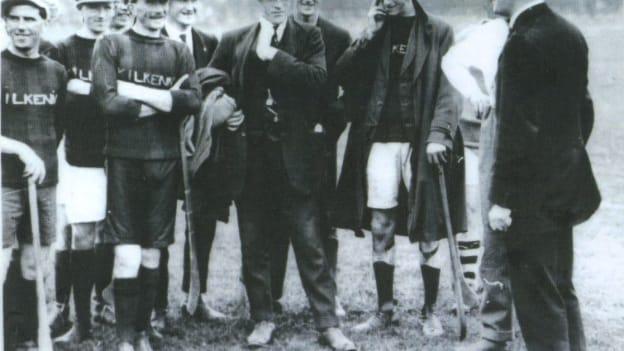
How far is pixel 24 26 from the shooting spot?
410 cm

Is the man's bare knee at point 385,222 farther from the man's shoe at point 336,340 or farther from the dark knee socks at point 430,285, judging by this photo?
the man's shoe at point 336,340

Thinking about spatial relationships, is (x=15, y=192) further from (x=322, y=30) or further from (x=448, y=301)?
(x=448, y=301)

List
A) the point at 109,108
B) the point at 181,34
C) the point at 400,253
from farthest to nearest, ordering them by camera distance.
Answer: the point at 400,253 → the point at 181,34 → the point at 109,108

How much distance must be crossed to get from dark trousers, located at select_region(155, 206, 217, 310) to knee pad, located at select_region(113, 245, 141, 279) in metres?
0.54

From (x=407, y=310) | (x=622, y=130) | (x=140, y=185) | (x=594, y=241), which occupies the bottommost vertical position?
(x=407, y=310)

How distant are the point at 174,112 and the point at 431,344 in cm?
187

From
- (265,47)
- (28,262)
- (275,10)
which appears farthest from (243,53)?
(28,262)

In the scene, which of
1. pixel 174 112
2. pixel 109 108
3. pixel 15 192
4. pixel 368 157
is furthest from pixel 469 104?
pixel 15 192

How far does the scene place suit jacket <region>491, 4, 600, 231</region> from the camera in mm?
3422

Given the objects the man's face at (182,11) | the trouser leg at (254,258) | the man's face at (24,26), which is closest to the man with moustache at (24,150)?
the man's face at (24,26)

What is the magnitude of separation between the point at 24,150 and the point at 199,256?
50.5 inches

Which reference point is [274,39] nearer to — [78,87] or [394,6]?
[394,6]

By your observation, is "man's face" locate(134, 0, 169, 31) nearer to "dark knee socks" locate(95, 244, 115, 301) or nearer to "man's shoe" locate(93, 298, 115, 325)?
"dark knee socks" locate(95, 244, 115, 301)

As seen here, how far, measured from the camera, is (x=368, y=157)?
15.3 feet
